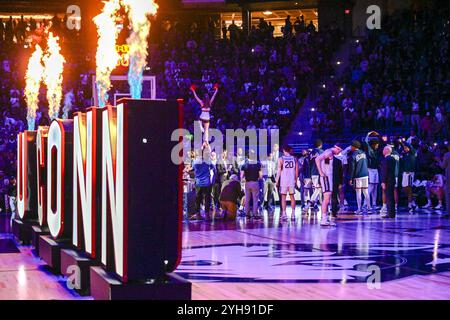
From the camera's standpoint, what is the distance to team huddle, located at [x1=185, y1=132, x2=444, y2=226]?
56.0 ft

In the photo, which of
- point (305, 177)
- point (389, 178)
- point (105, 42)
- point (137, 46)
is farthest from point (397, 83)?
point (137, 46)

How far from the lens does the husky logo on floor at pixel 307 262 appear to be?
906 centimetres

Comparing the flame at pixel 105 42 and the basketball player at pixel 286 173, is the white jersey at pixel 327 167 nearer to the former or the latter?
the basketball player at pixel 286 173

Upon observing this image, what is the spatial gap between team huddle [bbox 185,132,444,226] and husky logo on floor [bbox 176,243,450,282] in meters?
3.69

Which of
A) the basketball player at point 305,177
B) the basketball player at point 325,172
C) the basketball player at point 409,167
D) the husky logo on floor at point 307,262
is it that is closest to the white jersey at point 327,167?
the basketball player at point 325,172

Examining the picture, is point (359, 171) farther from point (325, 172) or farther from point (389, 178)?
point (325, 172)

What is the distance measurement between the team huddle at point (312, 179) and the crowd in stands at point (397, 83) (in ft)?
10.6

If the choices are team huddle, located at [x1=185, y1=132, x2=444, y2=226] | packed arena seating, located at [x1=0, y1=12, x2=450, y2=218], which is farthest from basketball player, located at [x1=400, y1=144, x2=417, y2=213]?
packed arena seating, located at [x1=0, y1=12, x2=450, y2=218]

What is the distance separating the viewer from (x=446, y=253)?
1120cm

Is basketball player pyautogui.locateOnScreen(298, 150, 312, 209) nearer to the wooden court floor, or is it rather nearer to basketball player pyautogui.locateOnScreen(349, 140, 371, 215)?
basketball player pyautogui.locateOnScreen(349, 140, 371, 215)

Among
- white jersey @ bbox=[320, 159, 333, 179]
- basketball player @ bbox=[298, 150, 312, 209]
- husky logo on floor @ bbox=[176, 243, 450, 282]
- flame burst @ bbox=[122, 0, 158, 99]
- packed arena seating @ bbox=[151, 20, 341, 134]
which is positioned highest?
packed arena seating @ bbox=[151, 20, 341, 134]

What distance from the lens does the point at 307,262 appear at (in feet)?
33.4

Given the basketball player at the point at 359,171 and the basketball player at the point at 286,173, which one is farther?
the basketball player at the point at 359,171

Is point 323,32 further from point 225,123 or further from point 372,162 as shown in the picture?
point 372,162
